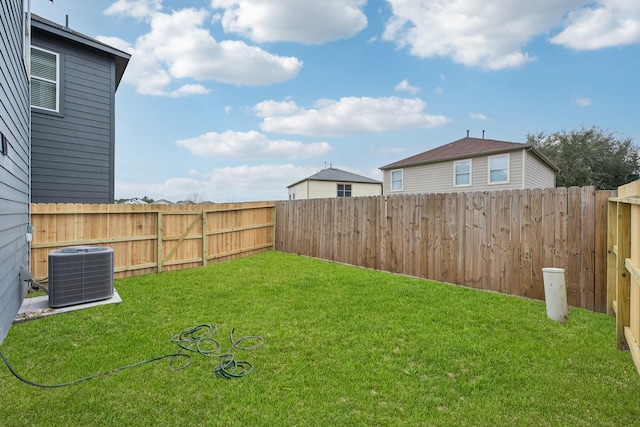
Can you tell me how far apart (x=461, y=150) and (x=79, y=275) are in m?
15.2

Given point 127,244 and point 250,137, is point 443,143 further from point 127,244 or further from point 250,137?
point 127,244

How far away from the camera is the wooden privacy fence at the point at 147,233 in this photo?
217 inches

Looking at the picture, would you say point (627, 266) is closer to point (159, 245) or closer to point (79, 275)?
point (79, 275)

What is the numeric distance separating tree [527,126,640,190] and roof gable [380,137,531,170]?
29.9 ft

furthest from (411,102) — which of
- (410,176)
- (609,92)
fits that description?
(609,92)

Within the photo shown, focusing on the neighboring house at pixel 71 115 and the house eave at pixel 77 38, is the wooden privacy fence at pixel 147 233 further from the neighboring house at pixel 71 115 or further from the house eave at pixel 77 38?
the house eave at pixel 77 38

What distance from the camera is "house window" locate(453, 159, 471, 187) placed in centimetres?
1434

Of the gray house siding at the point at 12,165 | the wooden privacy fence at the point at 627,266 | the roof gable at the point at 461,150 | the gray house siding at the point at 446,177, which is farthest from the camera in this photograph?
the roof gable at the point at 461,150

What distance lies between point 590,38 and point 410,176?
340 inches

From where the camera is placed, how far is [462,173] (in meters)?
14.6

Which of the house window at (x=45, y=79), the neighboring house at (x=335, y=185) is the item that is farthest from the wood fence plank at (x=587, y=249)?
the neighboring house at (x=335, y=185)

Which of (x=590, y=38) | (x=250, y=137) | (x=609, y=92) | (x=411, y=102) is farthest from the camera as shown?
(x=250, y=137)

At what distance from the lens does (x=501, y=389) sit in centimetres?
251

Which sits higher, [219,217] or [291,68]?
[291,68]
